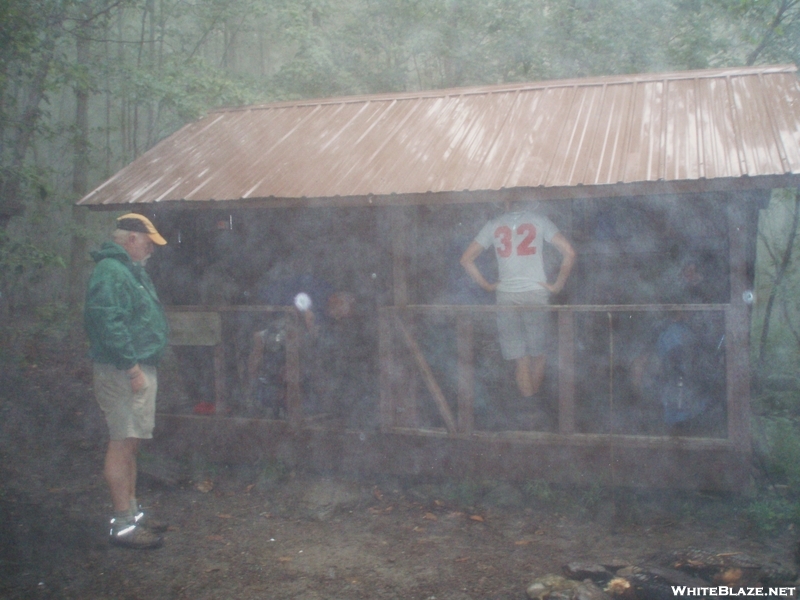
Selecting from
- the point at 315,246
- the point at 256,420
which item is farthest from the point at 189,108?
the point at 256,420

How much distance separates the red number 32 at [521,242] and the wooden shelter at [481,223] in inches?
14.4

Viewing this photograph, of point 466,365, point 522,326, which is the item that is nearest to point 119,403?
point 466,365

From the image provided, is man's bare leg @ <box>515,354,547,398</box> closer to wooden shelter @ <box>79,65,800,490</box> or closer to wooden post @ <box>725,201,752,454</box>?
wooden shelter @ <box>79,65,800,490</box>

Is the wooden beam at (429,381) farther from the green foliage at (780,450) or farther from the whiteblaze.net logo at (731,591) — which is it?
the green foliage at (780,450)

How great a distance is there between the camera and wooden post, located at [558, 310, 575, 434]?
220 inches

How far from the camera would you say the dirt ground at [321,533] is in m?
4.46

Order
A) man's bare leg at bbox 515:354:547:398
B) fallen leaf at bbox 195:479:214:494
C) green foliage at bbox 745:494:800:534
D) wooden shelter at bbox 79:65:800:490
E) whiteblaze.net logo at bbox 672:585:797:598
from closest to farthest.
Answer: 1. whiteblaze.net logo at bbox 672:585:797:598
2. green foliage at bbox 745:494:800:534
3. wooden shelter at bbox 79:65:800:490
4. man's bare leg at bbox 515:354:547:398
5. fallen leaf at bbox 195:479:214:494

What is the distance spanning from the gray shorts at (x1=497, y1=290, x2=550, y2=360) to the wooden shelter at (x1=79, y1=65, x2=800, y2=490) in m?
0.17

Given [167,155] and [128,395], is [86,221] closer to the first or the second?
[167,155]

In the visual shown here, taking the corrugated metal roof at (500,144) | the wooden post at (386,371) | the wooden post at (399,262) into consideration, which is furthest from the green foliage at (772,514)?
the wooden post at (399,262)

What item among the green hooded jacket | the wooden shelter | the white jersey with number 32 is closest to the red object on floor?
the wooden shelter

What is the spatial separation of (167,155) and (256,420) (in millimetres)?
3032

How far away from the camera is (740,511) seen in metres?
5.34

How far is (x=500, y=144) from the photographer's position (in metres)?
6.25
